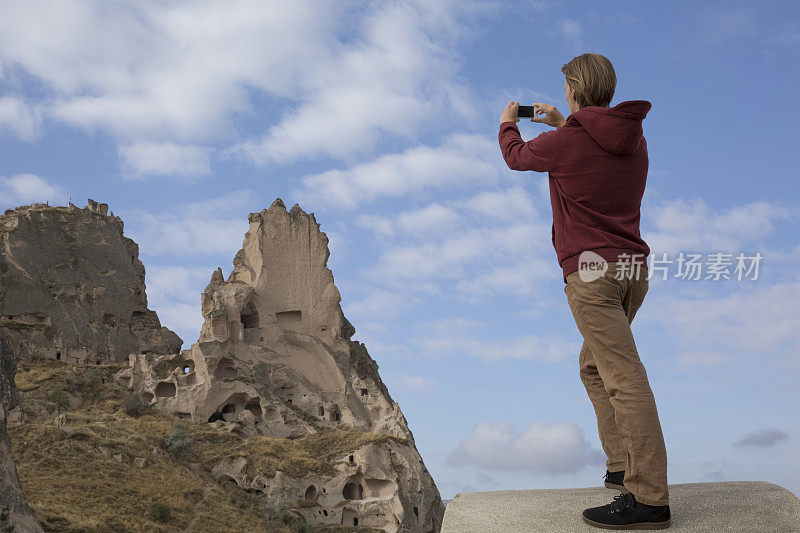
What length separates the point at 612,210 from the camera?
15.6 ft

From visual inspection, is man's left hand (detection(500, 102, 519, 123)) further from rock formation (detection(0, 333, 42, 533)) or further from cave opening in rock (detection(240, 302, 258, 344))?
cave opening in rock (detection(240, 302, 258, 344))

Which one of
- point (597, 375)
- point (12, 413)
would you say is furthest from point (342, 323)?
point (597, 375)

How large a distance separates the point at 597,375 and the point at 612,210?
1.17m

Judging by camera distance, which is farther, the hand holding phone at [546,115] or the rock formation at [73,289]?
the rock formation at [73,289]

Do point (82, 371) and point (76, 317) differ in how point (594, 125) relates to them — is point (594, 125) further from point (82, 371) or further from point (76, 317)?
point (76, 317)

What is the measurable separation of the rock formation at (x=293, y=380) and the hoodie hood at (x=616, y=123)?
26.4 m

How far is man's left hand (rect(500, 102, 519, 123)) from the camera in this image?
514 centimetres

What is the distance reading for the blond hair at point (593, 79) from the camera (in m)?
4.75

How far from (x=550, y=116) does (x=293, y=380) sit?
114 ft

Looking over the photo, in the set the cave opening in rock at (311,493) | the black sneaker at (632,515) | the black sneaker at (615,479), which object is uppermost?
the black sneaker at (615,479)

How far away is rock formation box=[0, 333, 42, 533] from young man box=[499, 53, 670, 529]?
13014 millimetres

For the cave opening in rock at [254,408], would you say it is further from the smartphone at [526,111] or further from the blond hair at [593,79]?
the blond hair at [593,79]

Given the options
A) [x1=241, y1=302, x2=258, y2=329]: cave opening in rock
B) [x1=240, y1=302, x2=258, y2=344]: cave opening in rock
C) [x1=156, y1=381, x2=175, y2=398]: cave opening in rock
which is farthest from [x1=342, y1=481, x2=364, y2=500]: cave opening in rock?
[x1=241, y1=302, x2=258, y2=329]: cave opening in rock

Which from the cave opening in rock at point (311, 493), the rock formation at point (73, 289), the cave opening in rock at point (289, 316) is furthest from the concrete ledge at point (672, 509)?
the rock formation at point (73, 289)
